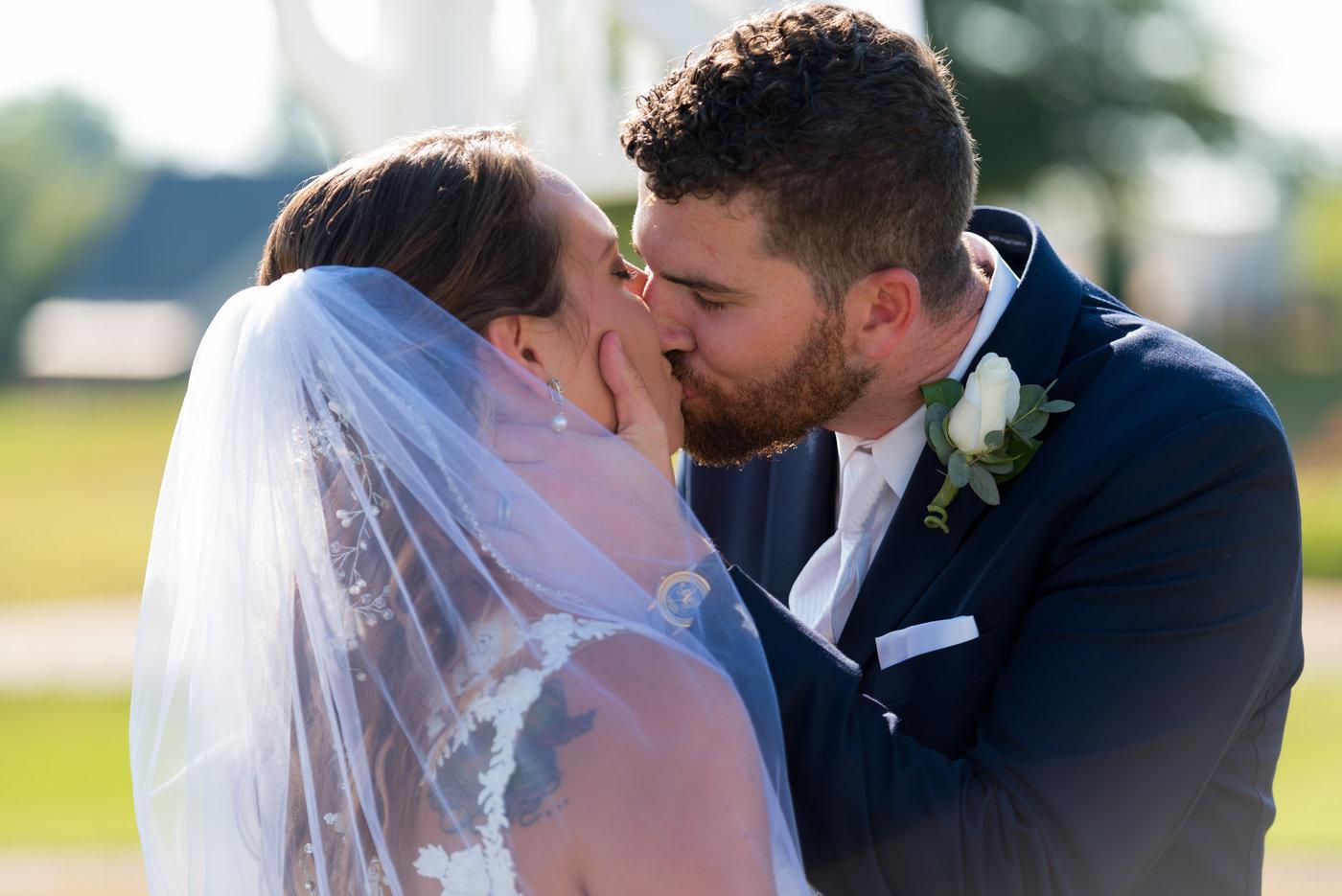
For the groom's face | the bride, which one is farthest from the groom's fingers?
the groom's face

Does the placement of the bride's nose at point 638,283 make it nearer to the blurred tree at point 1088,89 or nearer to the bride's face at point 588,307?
the bride's face at point 588,307

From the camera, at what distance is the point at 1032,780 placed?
281 centimetres

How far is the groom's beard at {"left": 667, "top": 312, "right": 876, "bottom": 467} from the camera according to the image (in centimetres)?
343

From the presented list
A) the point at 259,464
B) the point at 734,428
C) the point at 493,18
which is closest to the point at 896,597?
the point at 734,428

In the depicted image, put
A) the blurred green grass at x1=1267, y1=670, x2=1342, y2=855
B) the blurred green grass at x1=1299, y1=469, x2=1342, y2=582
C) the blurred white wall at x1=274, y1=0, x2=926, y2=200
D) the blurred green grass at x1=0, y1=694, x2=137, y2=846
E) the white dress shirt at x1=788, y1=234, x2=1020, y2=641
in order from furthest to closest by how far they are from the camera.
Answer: the blurred green grass at x1=1299, y1=469, x2=1342, y2=582
the blurred green grass at x1=0, y1=694, x2=137, y2=846
the blurred green grass at x1=1267, y1=670, x2=1342, y2=855
the blurred white wall at x1=274, y1=0, x2=926, y2=200
the white dress shirt at x1=788, y1=234, x2=1020, y2=641

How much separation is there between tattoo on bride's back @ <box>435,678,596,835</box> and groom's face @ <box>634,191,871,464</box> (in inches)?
45.6

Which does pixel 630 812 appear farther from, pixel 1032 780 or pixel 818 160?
pixel 818 160

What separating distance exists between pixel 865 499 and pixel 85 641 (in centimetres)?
1542

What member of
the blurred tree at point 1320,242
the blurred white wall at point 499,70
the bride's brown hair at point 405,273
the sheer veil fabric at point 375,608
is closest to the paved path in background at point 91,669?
the blurred white wall at point 499,70

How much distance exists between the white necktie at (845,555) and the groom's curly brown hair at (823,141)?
0.46 m

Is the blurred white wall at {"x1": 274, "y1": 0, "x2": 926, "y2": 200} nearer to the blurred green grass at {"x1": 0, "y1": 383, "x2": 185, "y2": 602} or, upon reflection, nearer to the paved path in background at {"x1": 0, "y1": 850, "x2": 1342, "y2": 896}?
the paved path in background at {"x1": 0, "y1": 850, "x2": 1342, "y2": 896}

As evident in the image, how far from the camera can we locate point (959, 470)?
317 centimetres

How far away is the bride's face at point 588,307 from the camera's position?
2.87 metres

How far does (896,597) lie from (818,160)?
1.00 metres
